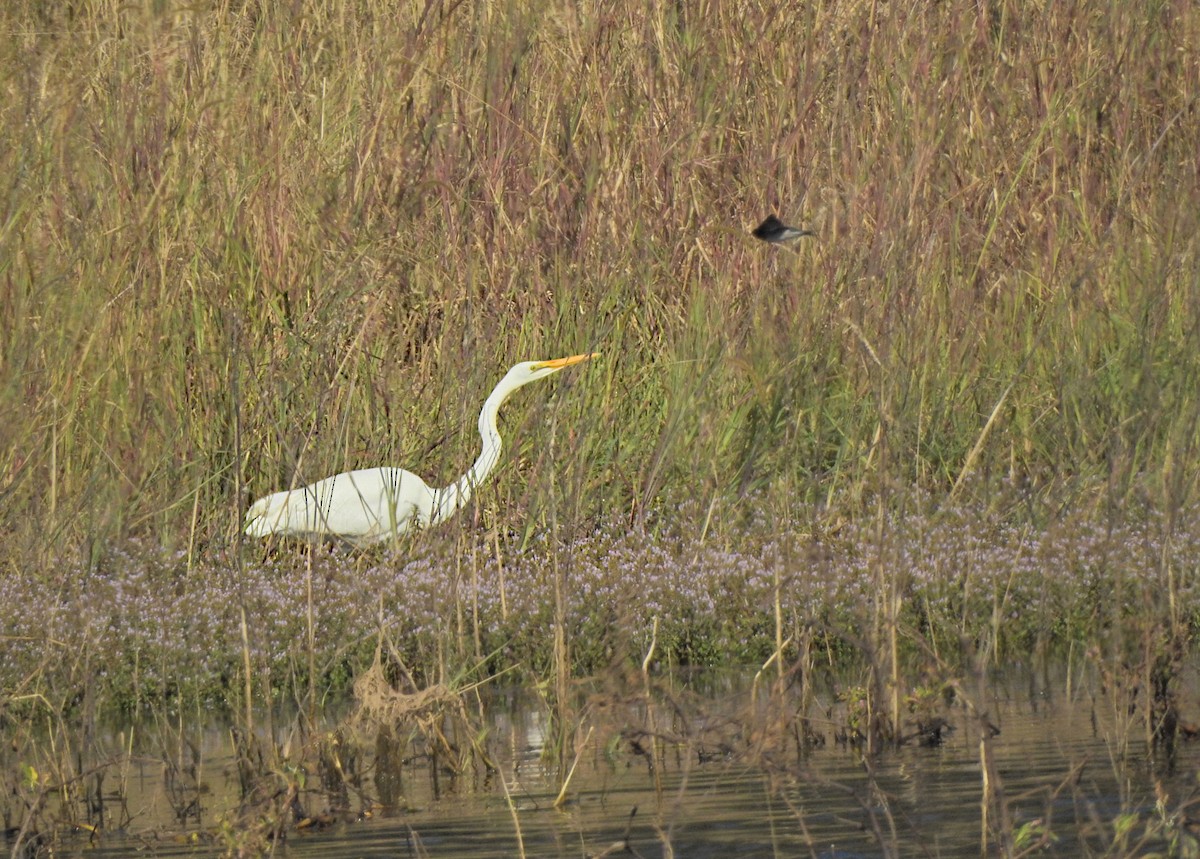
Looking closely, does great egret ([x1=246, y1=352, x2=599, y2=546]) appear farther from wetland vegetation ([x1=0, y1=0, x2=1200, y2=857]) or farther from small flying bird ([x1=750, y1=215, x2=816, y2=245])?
small flying bird ([x1=750, y1=215, x2=816, y2=245])

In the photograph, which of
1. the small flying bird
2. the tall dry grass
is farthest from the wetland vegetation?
the small flying bird

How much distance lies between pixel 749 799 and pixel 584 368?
2899 mm

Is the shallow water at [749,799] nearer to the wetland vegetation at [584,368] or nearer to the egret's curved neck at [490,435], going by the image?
the wetland vegetation at [584,368]

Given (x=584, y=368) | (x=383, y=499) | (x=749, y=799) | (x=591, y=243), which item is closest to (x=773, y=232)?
(x=584, y=368)

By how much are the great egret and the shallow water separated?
135 cm

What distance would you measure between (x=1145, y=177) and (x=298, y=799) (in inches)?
187

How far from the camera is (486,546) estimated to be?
5.79 metres

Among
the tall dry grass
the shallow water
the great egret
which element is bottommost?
the shallow water

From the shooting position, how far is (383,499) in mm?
6395

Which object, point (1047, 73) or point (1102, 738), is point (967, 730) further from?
point (1047, 73)

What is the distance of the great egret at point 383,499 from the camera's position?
603 cm

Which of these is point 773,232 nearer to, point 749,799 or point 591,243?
point 591,243

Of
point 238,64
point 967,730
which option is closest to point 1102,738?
point 967,730

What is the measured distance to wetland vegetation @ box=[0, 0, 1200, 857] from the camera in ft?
15.6
